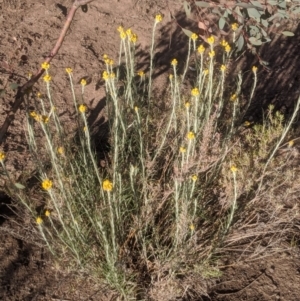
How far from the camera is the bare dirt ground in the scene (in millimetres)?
2295

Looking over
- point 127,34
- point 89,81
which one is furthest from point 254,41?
point 89,81

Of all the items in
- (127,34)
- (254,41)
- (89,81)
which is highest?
(127,34)

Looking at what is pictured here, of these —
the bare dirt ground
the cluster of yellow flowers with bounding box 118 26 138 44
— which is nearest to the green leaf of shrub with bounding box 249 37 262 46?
the cluster of yellow flowers with bounding box 118 26 138 44

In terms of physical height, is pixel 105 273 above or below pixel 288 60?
→ below

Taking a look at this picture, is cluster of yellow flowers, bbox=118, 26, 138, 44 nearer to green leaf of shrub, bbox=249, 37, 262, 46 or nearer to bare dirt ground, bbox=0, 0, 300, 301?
green leaf of shrub, bbox=249, 37, 262, 46

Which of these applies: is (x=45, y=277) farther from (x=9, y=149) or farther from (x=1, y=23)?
(x=1, y=23)

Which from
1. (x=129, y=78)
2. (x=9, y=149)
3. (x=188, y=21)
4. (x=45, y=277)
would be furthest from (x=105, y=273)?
(x=188, y=21)

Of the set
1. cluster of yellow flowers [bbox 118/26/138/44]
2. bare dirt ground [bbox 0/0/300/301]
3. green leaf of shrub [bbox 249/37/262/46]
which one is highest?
cluster of yellow flowers [bbox 118/26/138/44]

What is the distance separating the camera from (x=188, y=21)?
3740mm

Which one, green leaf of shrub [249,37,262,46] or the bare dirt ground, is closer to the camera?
green leaf of shrub [249,37,262,46]

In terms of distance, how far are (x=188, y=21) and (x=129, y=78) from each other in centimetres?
174

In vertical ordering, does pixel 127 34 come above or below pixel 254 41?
above

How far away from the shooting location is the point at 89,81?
127 inches

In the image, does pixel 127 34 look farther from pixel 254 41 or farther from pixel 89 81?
pixel 89 81
